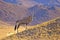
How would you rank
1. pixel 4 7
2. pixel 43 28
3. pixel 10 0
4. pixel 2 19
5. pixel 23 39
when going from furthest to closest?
1. pixel 10 0
2. pixel 4 7
3. pixel 2 19
4. pixel 43 28
5. pixel 23 39

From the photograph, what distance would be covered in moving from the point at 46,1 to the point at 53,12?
5157 millimetres

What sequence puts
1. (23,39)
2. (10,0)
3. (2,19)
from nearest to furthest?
(23,39) → (2,19) → (10,0)

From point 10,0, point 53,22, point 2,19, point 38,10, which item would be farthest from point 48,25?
point 10,0

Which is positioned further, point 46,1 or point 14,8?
point 46,1

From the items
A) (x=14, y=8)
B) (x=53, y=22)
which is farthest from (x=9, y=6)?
(x=53, y=22)

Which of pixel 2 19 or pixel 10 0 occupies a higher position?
pixel 10 0

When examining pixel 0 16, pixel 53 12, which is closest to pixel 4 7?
pixel 0 16

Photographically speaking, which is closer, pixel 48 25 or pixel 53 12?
pixel 48 25

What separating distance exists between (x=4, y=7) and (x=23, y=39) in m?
22.3

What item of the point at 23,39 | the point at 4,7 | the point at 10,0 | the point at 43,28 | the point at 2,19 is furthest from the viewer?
the point at 10,0

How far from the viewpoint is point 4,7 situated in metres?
32.3

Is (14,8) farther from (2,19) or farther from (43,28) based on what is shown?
(43,28)

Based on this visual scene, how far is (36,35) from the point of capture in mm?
10703

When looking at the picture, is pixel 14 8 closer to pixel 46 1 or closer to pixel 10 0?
pixel 10 0
